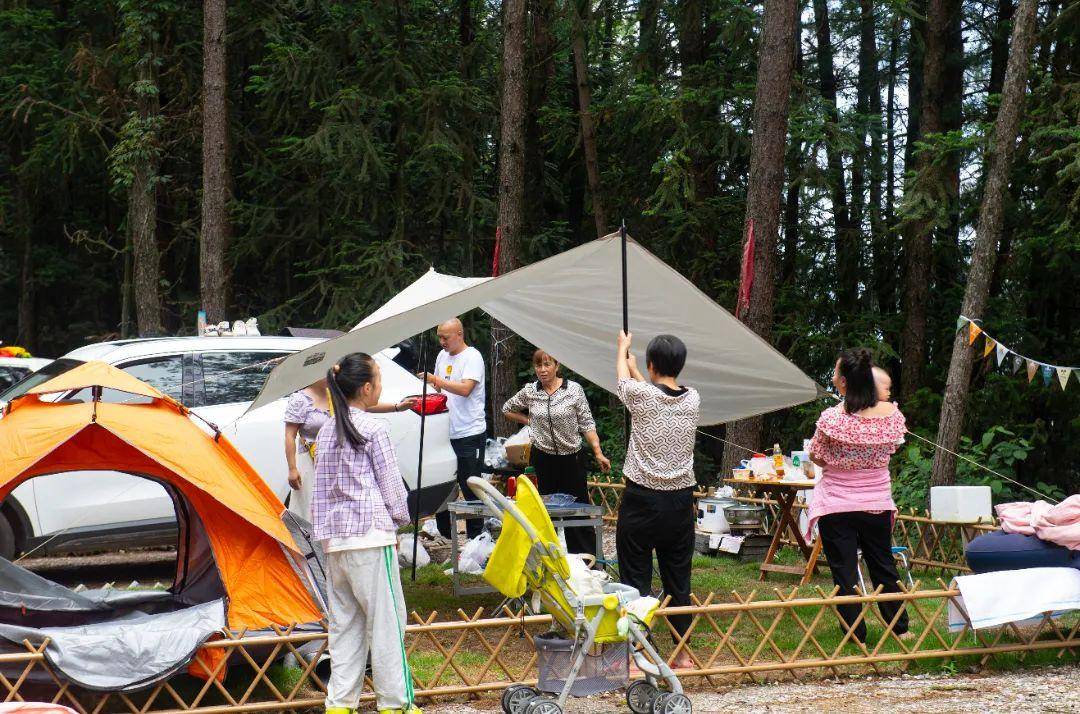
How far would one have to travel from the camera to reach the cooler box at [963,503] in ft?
23.7

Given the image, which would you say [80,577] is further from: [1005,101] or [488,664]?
[1005,101]

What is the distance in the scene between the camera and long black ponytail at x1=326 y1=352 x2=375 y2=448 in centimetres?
428

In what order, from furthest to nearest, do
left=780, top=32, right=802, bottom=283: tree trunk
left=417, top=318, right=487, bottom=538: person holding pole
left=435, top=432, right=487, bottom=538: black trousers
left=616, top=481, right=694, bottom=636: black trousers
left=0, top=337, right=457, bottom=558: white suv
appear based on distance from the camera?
1. left=780, top=32, right=802, bottom=283: tree trunk
2. left=435, top=432, right=487, bottom=538: black trousers
3. left=417, top=318, right=487, bottom=538: person holding pole
4. left=0, top=337, right=457, bottom=558: white suv
5. left=616, top=481, right=694, bottom=636: black trousers

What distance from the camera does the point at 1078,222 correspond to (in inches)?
391

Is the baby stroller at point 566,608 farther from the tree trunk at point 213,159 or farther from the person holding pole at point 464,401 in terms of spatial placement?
the tree trunk at point 213,159

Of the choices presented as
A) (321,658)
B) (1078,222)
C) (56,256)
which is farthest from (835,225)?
(56,256)

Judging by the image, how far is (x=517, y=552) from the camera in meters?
4.45

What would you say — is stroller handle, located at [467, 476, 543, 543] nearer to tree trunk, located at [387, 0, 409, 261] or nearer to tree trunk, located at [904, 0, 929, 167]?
tree trunk, located at [904, 0, 929, 167]

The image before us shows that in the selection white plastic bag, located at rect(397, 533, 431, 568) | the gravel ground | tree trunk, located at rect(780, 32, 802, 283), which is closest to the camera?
the gravel ground

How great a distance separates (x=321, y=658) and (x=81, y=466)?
185cm

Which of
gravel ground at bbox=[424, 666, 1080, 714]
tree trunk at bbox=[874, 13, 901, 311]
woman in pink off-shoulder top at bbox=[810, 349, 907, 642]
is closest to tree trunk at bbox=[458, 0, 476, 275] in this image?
tree trunk at bbox=[874, 13, 901, 311]

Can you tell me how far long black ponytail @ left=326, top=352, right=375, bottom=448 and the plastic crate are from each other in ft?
3.90

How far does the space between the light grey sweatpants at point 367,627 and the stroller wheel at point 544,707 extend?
1.66 ft

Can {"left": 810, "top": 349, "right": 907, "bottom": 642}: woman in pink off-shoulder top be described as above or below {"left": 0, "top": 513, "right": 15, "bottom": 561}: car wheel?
above
